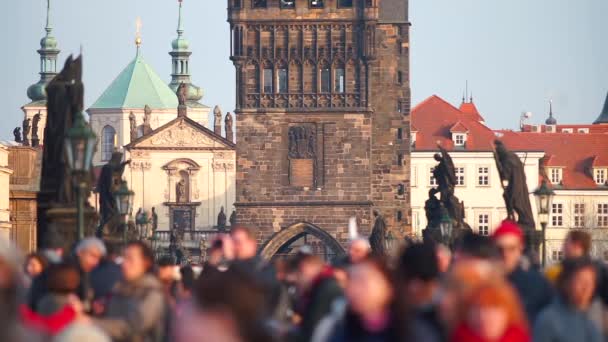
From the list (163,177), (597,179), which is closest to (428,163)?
(597,179)

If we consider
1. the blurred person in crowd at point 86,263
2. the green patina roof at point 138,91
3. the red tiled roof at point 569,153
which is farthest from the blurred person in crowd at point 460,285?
the green patina roof at point 138,91

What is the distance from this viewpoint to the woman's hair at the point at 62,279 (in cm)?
1094

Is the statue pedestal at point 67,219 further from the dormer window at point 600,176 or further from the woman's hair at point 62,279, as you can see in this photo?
the dormer window at point 600,176

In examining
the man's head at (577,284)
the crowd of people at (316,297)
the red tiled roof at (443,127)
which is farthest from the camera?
the red tiled roof at (443,127)

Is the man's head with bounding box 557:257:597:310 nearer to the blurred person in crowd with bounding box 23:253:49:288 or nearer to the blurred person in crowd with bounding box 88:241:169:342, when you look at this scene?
the blurred person in crowd with bounding box 88:241:169:342

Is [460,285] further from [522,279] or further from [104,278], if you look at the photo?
[104,278]

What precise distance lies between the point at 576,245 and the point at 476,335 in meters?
5.47

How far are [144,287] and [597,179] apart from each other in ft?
301

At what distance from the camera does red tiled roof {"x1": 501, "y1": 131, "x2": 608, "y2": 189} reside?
10181 cm

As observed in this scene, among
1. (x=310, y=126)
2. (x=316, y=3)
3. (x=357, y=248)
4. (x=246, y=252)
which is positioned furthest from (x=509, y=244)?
(x=316, y=3)

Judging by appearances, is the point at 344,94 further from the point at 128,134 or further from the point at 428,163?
the point at 128,134

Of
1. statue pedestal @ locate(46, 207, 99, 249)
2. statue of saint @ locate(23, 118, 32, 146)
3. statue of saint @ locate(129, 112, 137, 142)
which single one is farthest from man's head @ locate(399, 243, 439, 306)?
statue of saint @ locate(129, 112, 137, 142)

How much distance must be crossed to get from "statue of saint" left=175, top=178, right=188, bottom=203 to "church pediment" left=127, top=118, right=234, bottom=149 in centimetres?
199

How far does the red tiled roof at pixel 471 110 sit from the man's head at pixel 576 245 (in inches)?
3464
